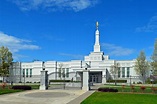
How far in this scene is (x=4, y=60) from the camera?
2798 inches

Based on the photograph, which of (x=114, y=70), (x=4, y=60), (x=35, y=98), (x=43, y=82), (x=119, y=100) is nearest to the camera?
(x=119, y=100)

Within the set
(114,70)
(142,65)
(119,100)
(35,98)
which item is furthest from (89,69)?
(119,100)

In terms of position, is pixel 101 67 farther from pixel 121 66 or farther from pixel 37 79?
pixel 37 79

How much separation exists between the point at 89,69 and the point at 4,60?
27.9m

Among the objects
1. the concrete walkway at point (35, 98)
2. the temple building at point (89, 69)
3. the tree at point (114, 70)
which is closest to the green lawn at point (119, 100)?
the concrete walkway at point (35, 98)

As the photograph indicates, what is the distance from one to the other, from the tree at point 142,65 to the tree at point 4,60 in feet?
133

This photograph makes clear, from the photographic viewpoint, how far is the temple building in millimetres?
68125

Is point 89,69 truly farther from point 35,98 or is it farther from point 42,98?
point 35,98

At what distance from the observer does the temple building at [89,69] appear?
6812 centimetres

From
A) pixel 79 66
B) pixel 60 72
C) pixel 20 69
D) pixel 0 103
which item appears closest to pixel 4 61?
pixel 20 69

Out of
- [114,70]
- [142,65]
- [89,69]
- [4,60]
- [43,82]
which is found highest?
[4,60]

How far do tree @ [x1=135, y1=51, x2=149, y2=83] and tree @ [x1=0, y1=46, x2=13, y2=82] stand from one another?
133 ft

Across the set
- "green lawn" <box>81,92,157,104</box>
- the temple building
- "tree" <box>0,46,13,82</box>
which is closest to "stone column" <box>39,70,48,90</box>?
"green lawn" <box>81,92,157,104</box>

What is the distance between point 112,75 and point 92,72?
6.50 m
